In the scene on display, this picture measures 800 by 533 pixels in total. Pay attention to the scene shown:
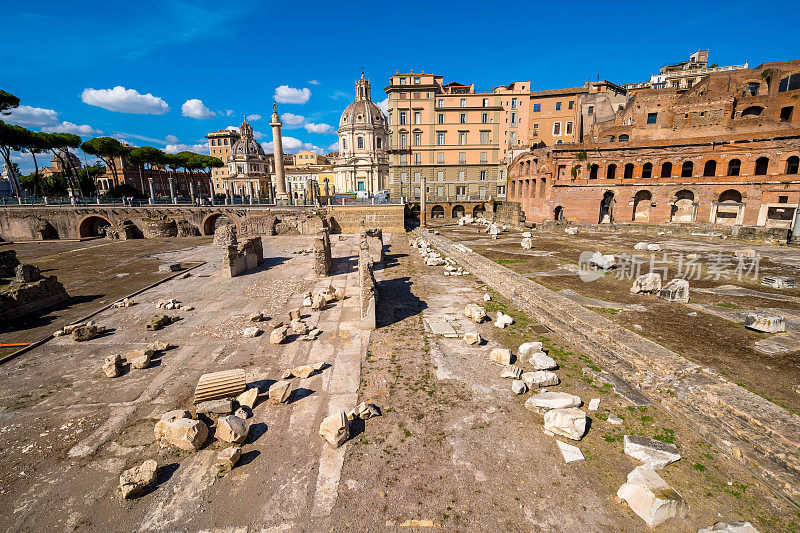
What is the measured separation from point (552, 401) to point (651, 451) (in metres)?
1.42

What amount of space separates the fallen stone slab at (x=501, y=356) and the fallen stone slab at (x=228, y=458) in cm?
512

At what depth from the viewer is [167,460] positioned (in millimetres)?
4773

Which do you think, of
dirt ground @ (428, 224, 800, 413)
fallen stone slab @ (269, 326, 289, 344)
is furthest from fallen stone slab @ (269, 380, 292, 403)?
dirt ground @ (428, 224, 800, 413)

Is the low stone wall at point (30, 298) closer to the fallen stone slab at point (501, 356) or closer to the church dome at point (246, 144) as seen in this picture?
the fallen stone slab at point (501, 356)

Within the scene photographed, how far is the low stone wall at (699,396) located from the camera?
4418 mm

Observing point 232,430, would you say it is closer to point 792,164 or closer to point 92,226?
point 792,164

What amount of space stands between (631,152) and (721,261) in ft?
70.4

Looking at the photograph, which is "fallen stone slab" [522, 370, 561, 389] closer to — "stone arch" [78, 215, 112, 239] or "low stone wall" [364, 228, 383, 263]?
"low stone wall" [364, 228, 383, 263]

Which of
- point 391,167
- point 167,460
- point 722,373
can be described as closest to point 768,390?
point 722,373

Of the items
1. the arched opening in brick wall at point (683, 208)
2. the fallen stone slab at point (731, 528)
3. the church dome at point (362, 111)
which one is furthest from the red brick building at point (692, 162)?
the church dome at point (362, 111)

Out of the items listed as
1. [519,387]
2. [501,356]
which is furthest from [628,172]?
[519,387]

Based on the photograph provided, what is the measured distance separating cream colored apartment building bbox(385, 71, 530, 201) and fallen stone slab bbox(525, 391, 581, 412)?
45160 mm

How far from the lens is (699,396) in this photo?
Result: 221 inches

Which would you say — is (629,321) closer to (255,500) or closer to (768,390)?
(768,390)
